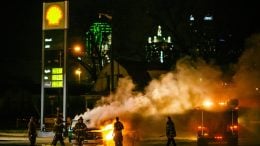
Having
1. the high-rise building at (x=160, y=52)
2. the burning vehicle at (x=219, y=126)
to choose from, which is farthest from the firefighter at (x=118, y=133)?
the high-rise building at (x=160, y=52)

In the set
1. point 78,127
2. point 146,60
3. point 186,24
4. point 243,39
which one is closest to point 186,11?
point 186,24

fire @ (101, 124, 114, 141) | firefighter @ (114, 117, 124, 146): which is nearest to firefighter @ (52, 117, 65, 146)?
fire @ (101, 124, 114, 141)

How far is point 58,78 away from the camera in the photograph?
1423 inches

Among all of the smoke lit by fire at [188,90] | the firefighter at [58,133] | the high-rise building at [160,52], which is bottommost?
the firefighter at [58,133]

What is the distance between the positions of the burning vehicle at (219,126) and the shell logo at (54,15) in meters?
13.9

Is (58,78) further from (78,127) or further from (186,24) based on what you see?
(186,24)

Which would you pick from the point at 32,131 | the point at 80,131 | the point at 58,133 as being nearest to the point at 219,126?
the point at 80,131

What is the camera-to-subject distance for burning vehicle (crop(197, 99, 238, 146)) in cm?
2577

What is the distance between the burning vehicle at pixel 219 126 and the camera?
25766mm

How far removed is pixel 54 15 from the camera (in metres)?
36.1

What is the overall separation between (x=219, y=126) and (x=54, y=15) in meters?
15.1

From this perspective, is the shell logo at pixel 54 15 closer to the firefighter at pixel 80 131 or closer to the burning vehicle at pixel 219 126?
the firefighter at pixel 80 131

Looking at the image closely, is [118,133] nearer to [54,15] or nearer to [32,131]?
[32,131]

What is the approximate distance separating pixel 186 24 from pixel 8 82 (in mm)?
29477
